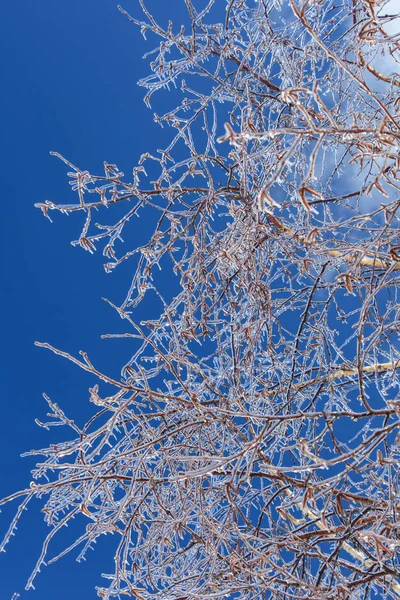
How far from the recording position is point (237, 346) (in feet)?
9.30

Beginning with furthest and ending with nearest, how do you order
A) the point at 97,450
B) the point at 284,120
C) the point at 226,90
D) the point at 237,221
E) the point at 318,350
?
the point at 284,120 < the point at 226,90 < the point at 318,350 < the point at 237,221 < the point at 97,450

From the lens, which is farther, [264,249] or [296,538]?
[264,249]

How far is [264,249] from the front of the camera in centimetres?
318

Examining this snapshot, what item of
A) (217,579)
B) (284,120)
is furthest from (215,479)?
(284,120)

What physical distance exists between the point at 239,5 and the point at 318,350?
2146 mm

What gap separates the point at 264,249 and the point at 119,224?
0.86 meters

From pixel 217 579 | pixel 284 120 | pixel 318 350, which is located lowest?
pixel 217 579

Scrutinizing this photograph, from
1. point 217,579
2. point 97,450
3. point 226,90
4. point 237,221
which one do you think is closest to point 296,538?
point 217,579

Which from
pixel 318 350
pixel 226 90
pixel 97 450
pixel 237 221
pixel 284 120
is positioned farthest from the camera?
pixel 284 120

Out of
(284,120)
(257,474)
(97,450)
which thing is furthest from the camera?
(284,120)

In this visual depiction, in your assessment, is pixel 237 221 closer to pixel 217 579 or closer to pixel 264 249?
pixel 264 249

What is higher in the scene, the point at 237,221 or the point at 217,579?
the point at 237,221

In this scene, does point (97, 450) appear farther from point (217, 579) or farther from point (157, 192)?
point (157, 192)

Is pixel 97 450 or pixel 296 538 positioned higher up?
pixel 97 450
